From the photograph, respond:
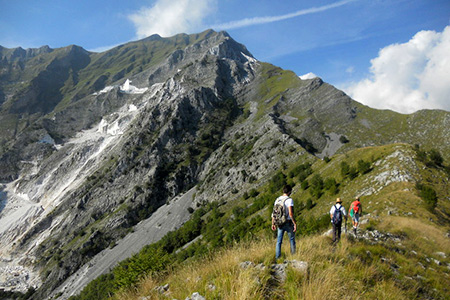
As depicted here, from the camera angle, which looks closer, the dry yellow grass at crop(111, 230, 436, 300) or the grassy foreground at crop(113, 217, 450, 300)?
the dry yellow grass at crop(111, 230, 436, 300)

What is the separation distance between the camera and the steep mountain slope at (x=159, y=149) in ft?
247

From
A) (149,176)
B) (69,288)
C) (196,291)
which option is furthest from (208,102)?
(196,291)

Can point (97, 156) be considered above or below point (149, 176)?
above

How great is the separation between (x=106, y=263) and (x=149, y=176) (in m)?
37.5

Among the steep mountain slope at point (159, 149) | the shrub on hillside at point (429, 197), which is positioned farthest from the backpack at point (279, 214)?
the steep mountain slope at point (159, 149)

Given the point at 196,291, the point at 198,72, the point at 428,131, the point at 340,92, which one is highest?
the point at 198,72

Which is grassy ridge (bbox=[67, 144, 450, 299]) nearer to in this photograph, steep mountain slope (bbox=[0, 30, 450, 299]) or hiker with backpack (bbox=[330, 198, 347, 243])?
hiker with backpack (bbox=[330, 198, 347, 243])

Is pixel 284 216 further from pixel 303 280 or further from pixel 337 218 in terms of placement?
pixel 337 218

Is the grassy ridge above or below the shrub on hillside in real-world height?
above

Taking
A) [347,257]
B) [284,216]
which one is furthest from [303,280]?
[284,216]

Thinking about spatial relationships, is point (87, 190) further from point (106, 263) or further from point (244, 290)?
point (244, 290)

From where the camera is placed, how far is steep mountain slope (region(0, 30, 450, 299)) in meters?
75.2

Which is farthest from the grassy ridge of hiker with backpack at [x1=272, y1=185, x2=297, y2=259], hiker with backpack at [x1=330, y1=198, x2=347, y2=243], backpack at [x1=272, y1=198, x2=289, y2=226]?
hiker with backpack at [x1=330, y1=198, x2=347, y2=243]

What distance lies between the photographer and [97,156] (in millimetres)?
118875
